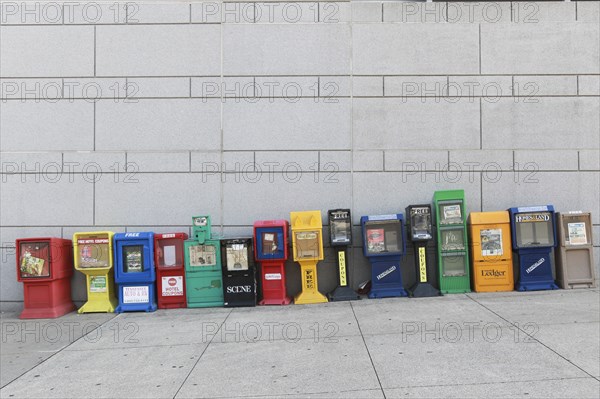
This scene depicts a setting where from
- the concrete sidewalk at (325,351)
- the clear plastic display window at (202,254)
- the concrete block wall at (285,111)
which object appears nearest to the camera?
the concrete sidewalk at (325,351)

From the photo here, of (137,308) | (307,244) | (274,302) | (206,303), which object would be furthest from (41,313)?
(307,244)

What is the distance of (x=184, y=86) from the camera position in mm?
8805

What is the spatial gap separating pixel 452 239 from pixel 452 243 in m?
0.07

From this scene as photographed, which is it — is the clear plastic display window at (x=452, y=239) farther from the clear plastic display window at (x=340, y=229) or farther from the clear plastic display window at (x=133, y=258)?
the clear plastic display window at (x=133, y=258)

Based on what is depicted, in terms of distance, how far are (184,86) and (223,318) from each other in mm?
4136

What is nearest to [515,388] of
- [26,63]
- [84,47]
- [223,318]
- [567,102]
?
[223,318]

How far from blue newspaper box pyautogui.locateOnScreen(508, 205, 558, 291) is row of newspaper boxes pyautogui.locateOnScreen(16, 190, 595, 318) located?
0.6 inches

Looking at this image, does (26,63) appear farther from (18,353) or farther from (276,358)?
(276,358)

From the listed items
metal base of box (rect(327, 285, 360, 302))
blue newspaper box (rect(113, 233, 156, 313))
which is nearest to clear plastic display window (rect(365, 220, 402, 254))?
metal base of box (rect(327, 285, 360, 302))

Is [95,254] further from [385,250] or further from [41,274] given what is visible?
[385,250]

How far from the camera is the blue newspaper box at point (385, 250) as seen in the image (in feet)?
26.1

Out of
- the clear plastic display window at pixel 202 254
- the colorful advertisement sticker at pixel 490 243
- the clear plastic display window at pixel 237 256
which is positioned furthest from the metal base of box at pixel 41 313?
the colorful advertisement sticker at pixel 490 243

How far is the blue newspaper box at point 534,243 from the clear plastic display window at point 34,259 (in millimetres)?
7350

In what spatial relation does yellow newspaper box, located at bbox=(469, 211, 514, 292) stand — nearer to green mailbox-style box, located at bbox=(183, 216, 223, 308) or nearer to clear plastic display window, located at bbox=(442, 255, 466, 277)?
clear plastic display window, located at bbox=(442, 255, 466, 277)
